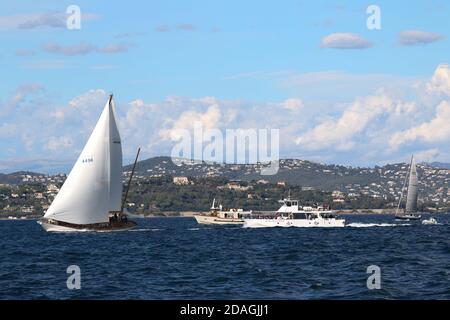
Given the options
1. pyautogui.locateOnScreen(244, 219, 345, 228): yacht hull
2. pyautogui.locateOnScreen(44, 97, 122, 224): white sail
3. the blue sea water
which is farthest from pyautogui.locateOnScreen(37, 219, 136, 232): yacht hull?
pyautogui.locateOnScreen(244, 219, 345, 228): yacht hull

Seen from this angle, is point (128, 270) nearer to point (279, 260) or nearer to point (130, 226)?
point (279, 260)

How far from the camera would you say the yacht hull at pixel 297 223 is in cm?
15038

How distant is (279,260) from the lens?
66.8 metres

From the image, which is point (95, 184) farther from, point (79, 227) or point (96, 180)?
point (79, 227)

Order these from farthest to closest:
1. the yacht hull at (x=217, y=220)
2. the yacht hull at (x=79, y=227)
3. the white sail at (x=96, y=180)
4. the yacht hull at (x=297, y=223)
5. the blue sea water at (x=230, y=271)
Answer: the yacht hull at (x=217, y=220), the yacht hull at (x=297, y=223), the yacht hull at (x=79, y=227), the white sail at (x=96, y=180), the blue sea water at (x=230, y=271)

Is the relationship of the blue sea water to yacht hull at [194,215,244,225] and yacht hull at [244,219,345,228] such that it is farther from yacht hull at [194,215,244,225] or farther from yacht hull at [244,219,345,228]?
yacht hull at [194,215,244,225]

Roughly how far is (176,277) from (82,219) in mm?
63163

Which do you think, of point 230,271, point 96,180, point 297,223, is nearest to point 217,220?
point 297,223

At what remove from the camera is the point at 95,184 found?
112 meters

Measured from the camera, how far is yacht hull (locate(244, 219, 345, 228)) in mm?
150375

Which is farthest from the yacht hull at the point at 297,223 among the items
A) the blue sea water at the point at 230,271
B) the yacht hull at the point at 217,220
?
the blue sea water at the point at 230,271

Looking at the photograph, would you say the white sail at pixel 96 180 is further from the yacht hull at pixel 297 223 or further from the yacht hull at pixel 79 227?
the yacht hull at pixel 297 223

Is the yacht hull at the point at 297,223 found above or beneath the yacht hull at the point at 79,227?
beneath
